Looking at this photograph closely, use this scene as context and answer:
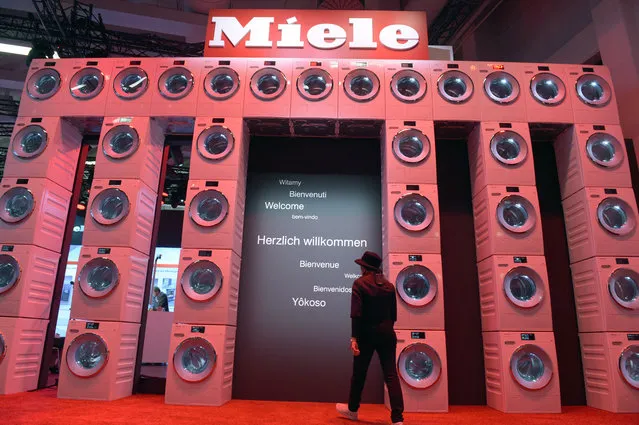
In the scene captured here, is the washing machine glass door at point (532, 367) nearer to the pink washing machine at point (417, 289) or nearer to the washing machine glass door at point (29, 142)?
the pink washing machine at point (417, 289)

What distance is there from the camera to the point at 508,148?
5730 millimetres

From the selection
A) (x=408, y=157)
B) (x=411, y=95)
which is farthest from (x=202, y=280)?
(x=411, y=95)

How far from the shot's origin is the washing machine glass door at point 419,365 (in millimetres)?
4742

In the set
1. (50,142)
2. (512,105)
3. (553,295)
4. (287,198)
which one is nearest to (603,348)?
(553,295)

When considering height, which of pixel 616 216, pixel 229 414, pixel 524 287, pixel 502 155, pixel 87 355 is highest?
pixel 502 155

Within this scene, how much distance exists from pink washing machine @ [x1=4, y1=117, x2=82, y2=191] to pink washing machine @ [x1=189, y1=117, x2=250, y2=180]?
71.5 inches

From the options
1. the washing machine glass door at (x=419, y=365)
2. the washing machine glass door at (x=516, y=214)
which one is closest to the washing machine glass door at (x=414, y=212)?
the washing machine glass door at (x=516, y=214)

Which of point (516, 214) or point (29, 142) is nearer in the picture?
point (516, 214)

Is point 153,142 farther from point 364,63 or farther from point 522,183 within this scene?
point 522,183

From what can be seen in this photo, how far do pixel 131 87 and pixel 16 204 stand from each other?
211cm

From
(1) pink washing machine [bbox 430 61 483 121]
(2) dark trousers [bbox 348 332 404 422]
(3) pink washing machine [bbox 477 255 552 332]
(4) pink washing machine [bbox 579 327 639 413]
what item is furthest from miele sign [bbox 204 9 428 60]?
(4) pink washing machine [bbox 579 327 639 413]

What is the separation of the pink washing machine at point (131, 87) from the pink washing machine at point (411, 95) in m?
3.12

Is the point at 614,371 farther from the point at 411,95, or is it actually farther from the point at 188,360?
the point at 188,360

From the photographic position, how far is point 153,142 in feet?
18.9
